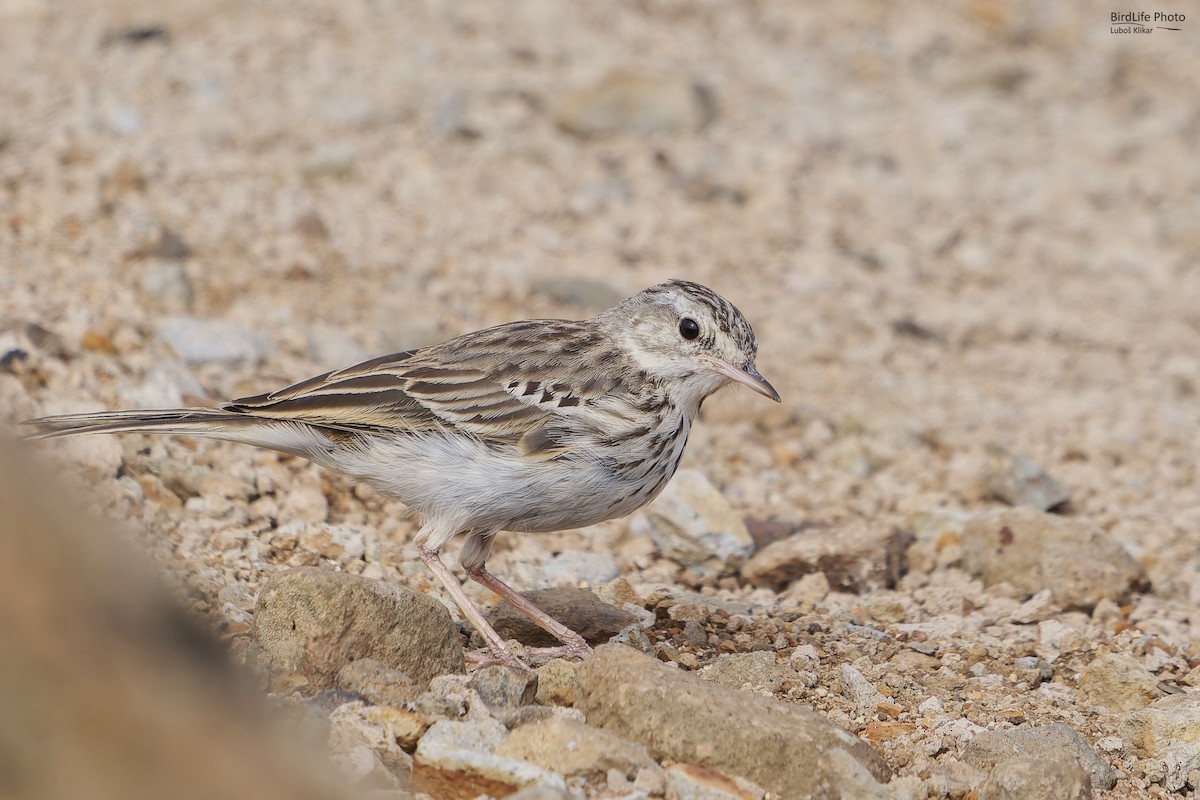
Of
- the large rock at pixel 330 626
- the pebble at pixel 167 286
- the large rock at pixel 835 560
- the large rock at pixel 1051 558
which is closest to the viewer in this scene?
the large rock at pixel 330 626

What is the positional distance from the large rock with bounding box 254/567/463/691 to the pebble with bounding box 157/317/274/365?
3.39 metres

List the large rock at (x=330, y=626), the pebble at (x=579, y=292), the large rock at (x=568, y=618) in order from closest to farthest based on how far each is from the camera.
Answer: the large rock at (x=330, y=626)
the large rock at (x=568, y=618)
the pebble at (x=579, y=292)

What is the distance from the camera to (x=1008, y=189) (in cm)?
1253

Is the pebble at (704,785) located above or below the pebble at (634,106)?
below

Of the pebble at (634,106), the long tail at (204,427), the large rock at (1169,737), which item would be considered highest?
the pebble at (634,106)

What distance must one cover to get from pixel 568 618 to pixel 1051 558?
8.05 feet

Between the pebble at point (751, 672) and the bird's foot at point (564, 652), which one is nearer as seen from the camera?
the pebble at point (751, 672)

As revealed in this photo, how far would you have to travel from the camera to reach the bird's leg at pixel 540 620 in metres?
5.31

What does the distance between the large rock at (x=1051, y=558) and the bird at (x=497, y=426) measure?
1720mm

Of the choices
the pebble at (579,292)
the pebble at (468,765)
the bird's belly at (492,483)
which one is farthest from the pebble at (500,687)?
the pebble at (579,292)

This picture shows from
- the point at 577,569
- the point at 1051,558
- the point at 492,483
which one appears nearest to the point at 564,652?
the point at 492,483

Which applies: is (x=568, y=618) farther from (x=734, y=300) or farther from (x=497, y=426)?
(x=734, y=300)

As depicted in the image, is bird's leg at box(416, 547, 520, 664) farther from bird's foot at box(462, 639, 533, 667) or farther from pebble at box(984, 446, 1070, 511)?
pebble at box(984, 446, 1070, 511)

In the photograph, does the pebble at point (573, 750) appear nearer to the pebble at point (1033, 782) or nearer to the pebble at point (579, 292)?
the pebble at point (1033, 782)
